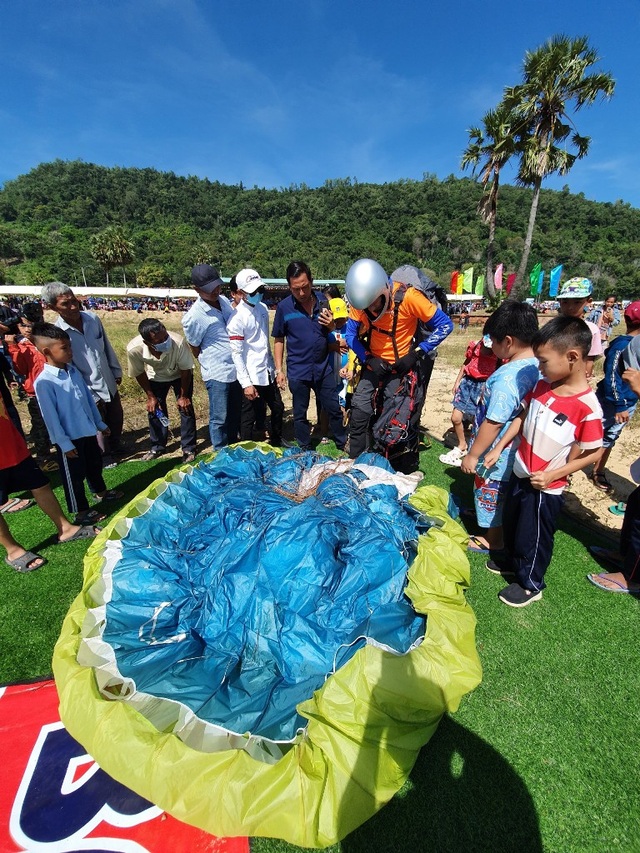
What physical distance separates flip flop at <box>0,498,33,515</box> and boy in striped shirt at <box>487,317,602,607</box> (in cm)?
424

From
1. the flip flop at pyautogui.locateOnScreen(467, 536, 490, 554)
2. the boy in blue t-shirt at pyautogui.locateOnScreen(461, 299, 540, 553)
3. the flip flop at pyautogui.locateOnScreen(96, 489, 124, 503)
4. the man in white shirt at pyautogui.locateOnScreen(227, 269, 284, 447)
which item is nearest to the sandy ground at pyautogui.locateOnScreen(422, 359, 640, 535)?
the flip flop at pyautogui.locateOnScreen(467, 536, 490, 554)

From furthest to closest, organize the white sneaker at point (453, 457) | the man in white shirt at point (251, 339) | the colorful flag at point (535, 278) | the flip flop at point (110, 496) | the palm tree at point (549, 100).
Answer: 1. the colorful flag at point (535, 278)
2. the palm tree at point (549, 100)
3. the white sneaker at point (453, 457)
4. the man in white shirt at point (251, 339)
5. the flip flop at point (110, 496)

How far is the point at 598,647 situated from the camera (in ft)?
7.29

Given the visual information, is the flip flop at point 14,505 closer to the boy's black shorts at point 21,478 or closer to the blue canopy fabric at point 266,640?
the boy's black shorts at point 21,478

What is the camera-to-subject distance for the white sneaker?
452 centimetres

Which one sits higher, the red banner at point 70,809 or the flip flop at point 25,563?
the flip flop at point 25,563

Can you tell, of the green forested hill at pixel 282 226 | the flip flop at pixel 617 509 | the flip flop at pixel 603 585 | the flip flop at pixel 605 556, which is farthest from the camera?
the green forested hill at pixel 282 226

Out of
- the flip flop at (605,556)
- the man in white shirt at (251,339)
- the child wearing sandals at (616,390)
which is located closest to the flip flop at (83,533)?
the man in white shirt at (251,339)

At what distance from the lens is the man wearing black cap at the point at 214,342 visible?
4078mm

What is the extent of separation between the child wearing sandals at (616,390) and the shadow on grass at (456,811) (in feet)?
9.63

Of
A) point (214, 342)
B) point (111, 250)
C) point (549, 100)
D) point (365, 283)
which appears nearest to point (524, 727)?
point (365, 283)

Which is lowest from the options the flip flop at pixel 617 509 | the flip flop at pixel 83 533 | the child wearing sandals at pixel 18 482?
the flip flop at pixel 617 509

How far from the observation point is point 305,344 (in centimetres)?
428

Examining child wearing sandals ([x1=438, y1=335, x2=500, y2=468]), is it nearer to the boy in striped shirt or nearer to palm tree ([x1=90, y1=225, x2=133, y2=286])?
the boy in striped shirt
